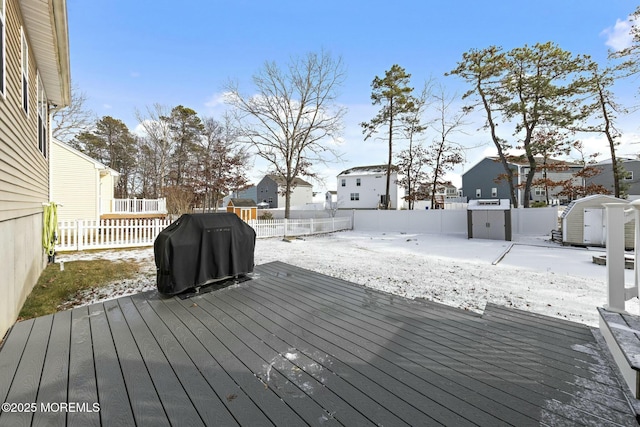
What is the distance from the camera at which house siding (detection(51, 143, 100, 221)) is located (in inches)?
516

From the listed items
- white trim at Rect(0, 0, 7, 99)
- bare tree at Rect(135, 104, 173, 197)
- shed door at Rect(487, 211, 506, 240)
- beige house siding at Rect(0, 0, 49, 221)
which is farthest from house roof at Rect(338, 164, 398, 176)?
white trim at Rect(0, 0, 7, 99)

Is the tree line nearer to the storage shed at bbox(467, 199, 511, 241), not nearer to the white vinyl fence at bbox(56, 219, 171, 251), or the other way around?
the storage shed at bbox(467, 199, 511, 241)

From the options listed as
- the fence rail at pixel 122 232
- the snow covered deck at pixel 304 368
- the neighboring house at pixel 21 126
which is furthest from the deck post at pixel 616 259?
the fence rail at pixel 122 232

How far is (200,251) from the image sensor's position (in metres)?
4.04

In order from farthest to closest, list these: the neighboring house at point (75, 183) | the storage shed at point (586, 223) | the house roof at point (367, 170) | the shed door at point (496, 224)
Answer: the house roof at point (367, 170)
the shed door at point (496, 224)
the neighboring house at point (75, 183)
the storage shed at point (586, 223)

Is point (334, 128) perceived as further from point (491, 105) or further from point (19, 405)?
point (19, 405)

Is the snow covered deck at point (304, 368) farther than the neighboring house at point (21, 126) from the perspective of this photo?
No

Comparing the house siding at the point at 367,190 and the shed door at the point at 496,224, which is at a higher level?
the house siding at the point at 367,190

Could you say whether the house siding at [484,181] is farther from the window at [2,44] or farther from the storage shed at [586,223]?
the window at [2,44]

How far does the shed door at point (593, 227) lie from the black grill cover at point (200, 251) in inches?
527

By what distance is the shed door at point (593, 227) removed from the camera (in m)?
10.5

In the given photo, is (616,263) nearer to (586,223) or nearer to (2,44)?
(2,44)

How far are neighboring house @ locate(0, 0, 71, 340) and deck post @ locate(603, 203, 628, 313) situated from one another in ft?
20.1

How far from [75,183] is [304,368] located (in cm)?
1694
